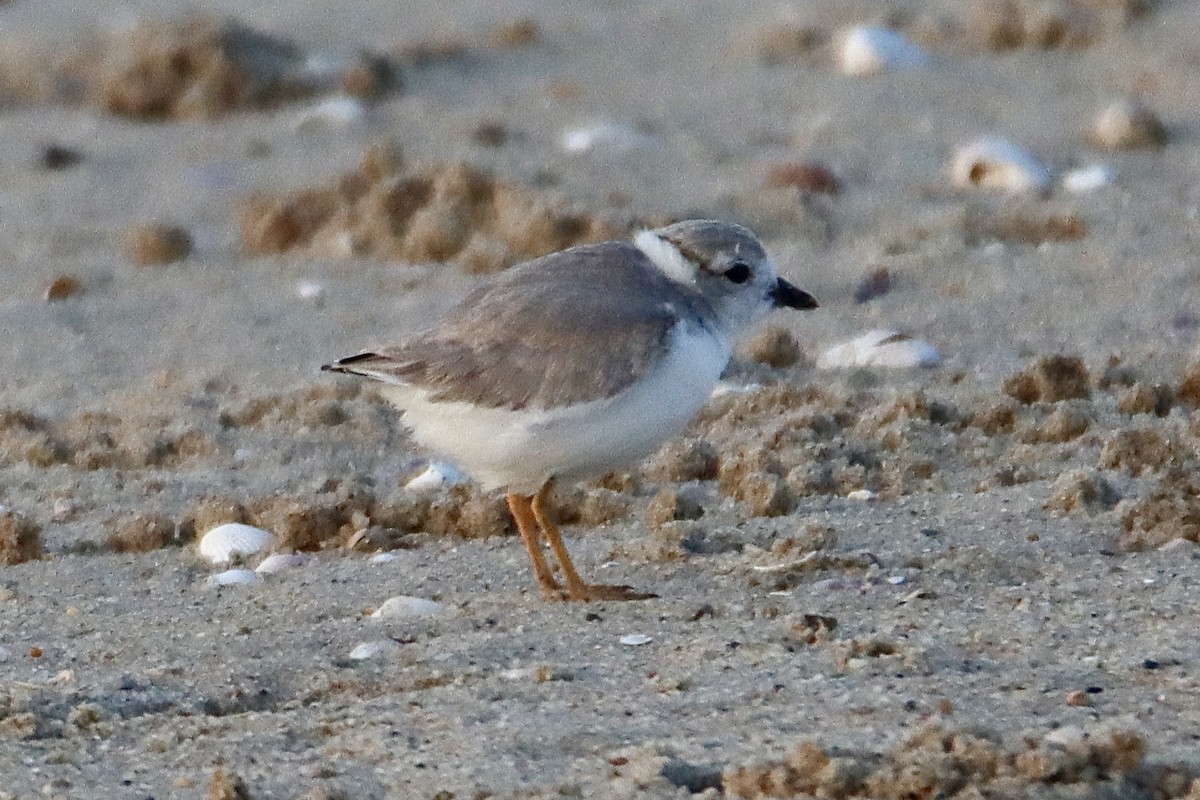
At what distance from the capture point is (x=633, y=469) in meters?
5.03

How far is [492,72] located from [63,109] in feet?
6.11

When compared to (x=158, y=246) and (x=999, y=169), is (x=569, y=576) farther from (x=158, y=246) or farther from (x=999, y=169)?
(x=999, y=169)

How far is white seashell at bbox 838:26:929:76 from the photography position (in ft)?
27.9

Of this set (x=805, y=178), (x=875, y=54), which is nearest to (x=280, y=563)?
(x=805, y=178)

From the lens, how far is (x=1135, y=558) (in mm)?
4039

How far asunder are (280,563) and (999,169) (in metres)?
3.65

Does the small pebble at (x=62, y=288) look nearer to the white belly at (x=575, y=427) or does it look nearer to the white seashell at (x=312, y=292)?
the white seashell at (x=312, y=292)

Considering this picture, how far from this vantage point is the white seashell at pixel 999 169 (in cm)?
713

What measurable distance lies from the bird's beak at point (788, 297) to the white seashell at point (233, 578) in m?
1.31

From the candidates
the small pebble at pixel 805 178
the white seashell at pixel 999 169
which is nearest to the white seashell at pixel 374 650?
the small pebble at pixel 805 178

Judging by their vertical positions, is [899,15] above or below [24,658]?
above

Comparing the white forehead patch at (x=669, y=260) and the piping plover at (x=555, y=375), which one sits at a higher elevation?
the white forehead patch at (x=669, y=260)

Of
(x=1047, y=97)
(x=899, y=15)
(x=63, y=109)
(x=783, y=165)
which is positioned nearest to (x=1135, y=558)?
(x=783, y=165)

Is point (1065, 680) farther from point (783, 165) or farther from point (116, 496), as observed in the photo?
point (783, 165)
